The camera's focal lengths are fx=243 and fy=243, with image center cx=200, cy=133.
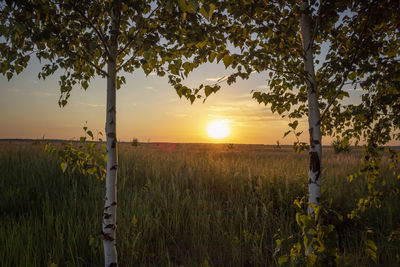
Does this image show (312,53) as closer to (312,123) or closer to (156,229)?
(312,123)

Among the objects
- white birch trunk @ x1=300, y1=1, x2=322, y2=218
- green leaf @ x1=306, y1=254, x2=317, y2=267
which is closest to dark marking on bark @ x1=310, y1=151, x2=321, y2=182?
white birch trunk @ x1=300, y1=1, x2=322, y2=218

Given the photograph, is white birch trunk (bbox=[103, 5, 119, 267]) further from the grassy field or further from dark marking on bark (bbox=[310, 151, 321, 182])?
dark marking on bark (bbox=[310, 151, 321, 182])

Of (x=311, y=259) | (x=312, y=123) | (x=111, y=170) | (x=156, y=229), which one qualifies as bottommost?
(x=156, y=229)

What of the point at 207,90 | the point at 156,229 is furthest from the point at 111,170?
the point at 156,229

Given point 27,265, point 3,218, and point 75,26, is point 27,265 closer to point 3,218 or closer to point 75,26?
point 3,218

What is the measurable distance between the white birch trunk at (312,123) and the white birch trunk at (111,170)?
2368 millimetres

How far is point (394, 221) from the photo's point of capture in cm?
520

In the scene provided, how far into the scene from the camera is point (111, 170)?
2.68m

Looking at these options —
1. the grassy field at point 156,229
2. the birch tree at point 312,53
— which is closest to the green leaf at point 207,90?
the birch tree at point 312,53

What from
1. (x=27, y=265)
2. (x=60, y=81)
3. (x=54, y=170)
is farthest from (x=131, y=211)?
(x=54, y=170)

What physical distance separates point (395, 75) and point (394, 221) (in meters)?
3.78

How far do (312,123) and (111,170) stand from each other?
2.58 metres

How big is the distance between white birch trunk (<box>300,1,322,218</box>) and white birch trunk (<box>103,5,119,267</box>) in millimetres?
2368

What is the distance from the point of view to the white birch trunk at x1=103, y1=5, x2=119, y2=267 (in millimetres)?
2650
